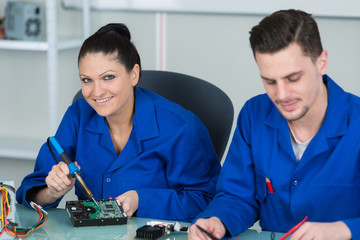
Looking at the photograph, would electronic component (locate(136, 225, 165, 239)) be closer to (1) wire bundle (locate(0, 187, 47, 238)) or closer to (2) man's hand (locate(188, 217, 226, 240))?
(2) man's hand (locate(188, 217, 226, 240))

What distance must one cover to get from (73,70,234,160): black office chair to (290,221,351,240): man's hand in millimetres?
753

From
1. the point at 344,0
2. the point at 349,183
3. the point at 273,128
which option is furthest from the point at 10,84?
the point at 349,183

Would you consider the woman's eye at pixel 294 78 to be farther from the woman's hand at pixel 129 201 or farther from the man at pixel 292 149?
the woman's hand at pixel 129 201

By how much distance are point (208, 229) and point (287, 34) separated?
1.62ft

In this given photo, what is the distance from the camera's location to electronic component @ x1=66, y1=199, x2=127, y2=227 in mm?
1369

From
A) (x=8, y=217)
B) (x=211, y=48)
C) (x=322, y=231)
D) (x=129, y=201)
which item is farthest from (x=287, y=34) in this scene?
(x=211, y=48)

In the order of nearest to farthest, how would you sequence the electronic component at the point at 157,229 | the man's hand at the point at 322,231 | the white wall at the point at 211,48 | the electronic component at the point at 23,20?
the man's hand at the point at 322,231 < the electronic component at the point at 157,229 < the white wall at the point at 211,48 < the electronic component at the point at 23,20

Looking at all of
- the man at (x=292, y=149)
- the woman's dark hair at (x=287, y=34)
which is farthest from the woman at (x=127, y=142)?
the woman's dark hair at (x=287, y=34)

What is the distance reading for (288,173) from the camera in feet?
4.85

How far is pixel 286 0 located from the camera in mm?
2654

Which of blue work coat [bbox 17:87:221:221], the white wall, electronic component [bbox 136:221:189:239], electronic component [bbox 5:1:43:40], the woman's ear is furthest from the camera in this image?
electronic component [bbox 5:1:43:40]

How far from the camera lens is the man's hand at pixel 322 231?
3.94 ft

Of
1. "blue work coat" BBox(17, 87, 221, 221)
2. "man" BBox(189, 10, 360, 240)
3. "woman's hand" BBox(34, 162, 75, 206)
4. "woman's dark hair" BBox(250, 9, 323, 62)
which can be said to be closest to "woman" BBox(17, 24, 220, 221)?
"blue work coat" BBox(17, 87, 221, 221)

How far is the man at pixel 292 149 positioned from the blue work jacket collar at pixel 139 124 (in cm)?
31
